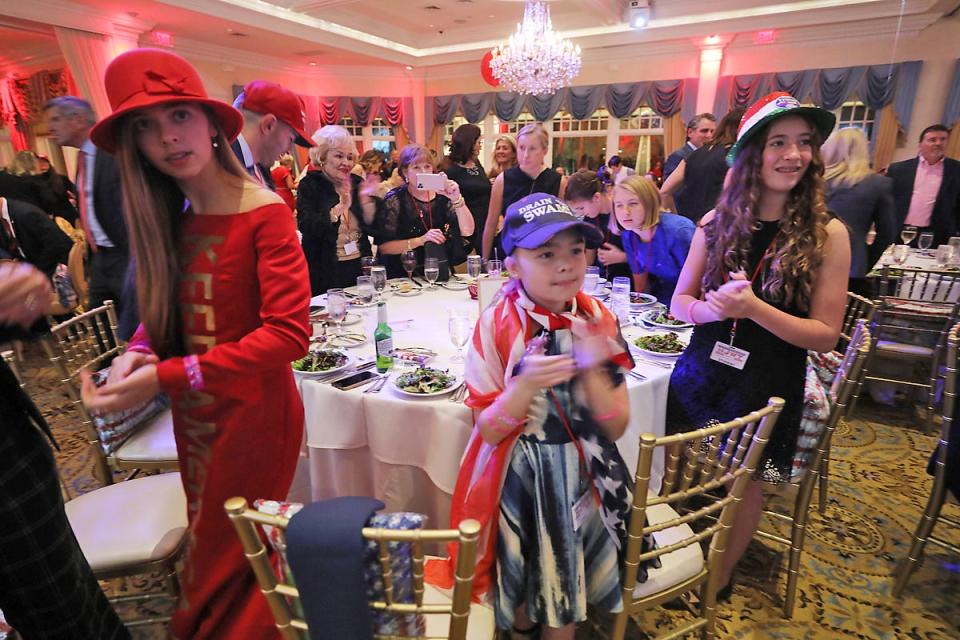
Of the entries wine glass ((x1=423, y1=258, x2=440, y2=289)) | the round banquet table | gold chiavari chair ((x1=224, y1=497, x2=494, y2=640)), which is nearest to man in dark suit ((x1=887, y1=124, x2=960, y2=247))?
wine glass ((x1=423, y1=258, x2=440, y2=289))

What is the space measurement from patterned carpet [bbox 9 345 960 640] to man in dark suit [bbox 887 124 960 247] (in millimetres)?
3087

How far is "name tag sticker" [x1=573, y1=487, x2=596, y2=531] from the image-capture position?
49.8 inches

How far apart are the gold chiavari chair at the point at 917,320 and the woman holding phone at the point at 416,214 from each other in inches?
107

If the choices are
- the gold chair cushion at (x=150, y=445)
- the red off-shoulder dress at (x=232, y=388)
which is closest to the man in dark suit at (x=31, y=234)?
the gold chair cushion at (x=150, y=445)

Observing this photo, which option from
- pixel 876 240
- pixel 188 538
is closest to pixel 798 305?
pixel 188 538

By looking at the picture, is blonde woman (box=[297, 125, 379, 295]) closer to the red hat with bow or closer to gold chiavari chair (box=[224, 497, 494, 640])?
the red hat with bow

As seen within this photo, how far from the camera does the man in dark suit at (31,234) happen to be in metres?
3.49

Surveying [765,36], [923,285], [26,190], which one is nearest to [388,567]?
[923,285]

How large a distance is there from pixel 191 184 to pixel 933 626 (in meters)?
2.88

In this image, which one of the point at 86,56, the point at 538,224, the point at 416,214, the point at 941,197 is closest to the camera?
the point at 538,224

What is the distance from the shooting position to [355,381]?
176 cm

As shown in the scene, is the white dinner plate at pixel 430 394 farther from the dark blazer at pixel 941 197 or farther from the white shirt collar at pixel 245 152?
the dark blazer at pixel 941 197

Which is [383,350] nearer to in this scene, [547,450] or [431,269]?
[547,450]

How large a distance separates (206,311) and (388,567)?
0.80 m
